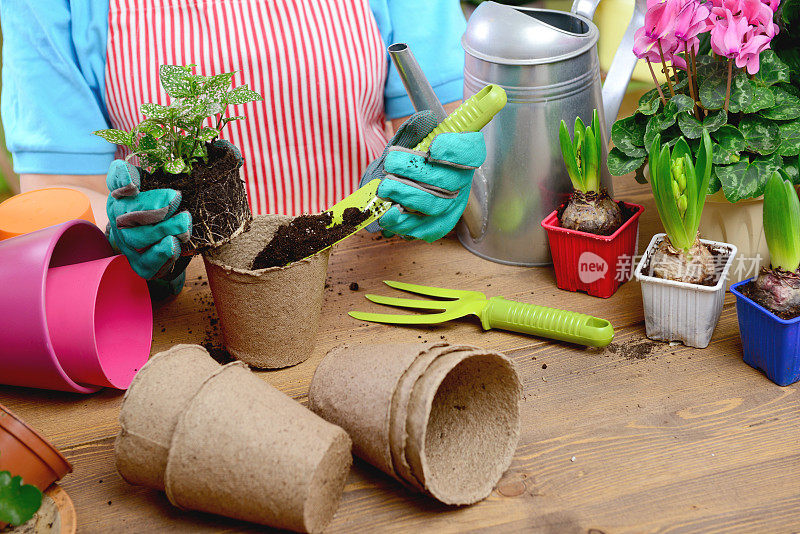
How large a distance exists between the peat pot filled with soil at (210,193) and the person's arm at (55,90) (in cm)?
36

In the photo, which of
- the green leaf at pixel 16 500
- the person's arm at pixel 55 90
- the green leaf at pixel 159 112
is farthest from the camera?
the person's arm at pixel 55 90

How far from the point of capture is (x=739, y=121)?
2.46 feet

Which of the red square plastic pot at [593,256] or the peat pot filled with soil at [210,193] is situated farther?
the red square plastic pot at [593,256]

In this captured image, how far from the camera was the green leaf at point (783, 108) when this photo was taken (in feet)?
2.36

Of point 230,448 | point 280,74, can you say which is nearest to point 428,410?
point 230,448

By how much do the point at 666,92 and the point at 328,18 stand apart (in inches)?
20.5

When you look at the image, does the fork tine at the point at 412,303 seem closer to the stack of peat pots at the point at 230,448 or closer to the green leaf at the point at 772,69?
the stack of peat pots at the point at 230,448

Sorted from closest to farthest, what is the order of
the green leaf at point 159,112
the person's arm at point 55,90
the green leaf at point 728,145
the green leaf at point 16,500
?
the green leaf at point 16,500 → the green leaf at point 159,112 → the green leaf at point 728,145 → the person's arm at point 55,90

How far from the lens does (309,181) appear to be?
3.63ft

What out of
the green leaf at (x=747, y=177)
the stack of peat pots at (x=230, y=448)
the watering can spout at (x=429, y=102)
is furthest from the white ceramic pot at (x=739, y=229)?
the stack of peat pots at (x=230, y=448)

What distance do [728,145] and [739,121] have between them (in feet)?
0.13

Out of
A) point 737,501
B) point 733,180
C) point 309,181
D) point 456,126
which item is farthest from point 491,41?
point 737,501

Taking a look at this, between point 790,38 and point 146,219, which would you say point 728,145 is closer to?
point 790,38

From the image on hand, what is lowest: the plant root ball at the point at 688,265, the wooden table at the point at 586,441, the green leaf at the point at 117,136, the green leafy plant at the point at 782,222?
the wooden table at the point at 586,441
